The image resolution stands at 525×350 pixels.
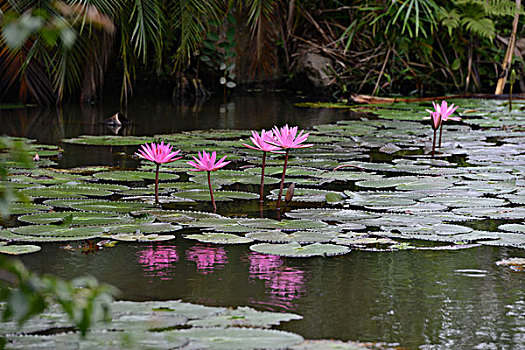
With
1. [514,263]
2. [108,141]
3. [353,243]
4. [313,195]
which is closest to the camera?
[514,263]

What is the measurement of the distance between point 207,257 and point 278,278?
0.73 ft

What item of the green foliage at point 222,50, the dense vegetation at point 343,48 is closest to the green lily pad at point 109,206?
the dense vegetation at point 343,48

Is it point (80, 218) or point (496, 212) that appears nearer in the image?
point (80, 218)

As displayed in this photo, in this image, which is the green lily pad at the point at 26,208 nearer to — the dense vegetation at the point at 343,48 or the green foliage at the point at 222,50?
the dense vegetation at the point at 343,48

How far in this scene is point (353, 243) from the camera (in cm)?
177

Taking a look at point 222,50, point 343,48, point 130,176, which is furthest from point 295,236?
point 343,48

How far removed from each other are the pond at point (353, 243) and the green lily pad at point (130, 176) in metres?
0.01

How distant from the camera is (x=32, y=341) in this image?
1.07 meters

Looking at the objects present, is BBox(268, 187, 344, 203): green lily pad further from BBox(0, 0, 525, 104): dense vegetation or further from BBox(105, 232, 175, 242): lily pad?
BBox(0, 0, 525, 104): dense vegetation

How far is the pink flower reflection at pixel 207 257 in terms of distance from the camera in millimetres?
1604

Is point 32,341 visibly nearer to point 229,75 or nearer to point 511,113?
point 511,113

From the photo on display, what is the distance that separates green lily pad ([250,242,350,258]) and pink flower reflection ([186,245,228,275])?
81mm

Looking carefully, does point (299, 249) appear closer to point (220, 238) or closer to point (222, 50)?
point (220, 238)

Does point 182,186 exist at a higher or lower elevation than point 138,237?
higher
